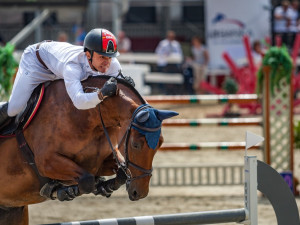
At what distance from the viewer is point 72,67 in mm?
4906

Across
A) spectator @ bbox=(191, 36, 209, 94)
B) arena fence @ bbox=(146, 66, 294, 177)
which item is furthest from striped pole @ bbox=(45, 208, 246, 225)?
spectator @ bbox=(191, 36, 209, 94)

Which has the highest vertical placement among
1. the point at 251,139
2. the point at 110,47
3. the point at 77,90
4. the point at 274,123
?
the point at 110,47

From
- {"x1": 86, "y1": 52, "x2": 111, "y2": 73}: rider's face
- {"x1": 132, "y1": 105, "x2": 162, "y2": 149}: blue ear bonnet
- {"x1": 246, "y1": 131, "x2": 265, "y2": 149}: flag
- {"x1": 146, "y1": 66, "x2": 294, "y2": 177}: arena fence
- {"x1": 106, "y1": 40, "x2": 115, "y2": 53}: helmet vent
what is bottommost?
{"x1": 146, "y1": 66, "x2": 294, "y2": 177}: arena fence

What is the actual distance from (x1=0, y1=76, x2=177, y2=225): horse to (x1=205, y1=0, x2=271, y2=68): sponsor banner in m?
11.8

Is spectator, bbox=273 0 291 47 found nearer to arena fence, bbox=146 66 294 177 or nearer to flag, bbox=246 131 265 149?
arena fence, bbox=146 66 294 177

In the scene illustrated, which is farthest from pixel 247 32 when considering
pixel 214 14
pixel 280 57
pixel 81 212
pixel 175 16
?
pixel 81 212

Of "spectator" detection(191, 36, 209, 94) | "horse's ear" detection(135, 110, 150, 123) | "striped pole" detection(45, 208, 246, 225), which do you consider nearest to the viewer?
"striped pole" detection(45, 208, 246, 225)

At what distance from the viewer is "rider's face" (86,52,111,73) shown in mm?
4891

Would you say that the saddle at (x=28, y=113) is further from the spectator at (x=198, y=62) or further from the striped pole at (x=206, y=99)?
the spectator at (x=198, y=62)

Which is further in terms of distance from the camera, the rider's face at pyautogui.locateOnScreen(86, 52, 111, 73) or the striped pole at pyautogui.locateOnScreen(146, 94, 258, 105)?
the striped pole at pyautogui.locateOnScreen(146, 94, 258, 105)

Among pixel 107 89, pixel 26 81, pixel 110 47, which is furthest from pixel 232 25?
pixel 107 89

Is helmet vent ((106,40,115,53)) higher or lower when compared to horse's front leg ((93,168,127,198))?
higher

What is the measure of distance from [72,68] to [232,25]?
40.1 ft

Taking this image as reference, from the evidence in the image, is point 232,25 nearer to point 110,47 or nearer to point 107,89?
point 110,47
